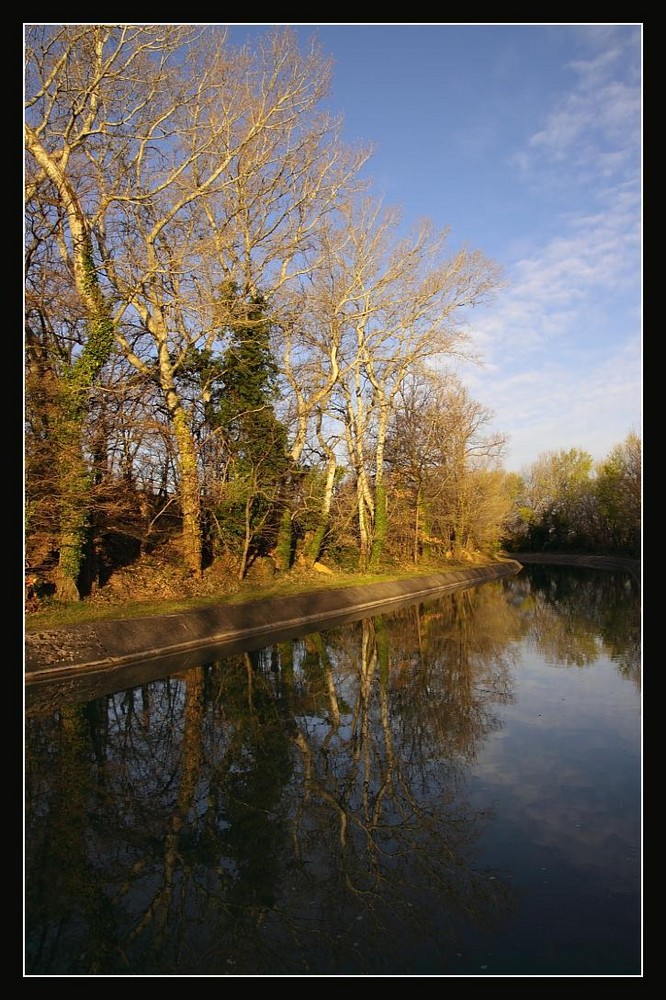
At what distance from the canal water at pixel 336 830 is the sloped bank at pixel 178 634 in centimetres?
196

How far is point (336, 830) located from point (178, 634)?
10.3 m

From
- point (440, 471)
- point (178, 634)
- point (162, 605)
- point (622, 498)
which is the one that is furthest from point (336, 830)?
point (622, 498)

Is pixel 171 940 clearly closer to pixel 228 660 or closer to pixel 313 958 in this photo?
A: pixel 313 958

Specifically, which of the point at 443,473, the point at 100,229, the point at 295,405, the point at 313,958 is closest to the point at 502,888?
the point at 313,958

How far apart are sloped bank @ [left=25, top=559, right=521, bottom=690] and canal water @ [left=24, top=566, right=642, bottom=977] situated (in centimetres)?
196

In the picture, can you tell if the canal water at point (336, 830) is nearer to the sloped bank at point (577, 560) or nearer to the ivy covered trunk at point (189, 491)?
the ivy covered trunk at point (189, 491)

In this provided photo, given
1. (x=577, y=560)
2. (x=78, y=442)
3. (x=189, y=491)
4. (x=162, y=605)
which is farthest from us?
(x=577, y=560)

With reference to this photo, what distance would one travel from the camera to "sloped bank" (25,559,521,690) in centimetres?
1214

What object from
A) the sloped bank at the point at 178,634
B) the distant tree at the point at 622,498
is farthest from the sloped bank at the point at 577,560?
the sloped bank at the point at 178,634

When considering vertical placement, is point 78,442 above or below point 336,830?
above

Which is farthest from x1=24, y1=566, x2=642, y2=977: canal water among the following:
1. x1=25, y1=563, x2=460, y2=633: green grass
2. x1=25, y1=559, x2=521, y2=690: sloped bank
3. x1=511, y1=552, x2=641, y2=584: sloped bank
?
x1=511, y1=552, x2=641, y2=584: sloped bank

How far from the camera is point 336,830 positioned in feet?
18.0

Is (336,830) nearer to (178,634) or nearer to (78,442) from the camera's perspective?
(178,634)

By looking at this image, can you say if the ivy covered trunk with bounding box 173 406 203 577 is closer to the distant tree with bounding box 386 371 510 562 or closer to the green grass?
the green grass
